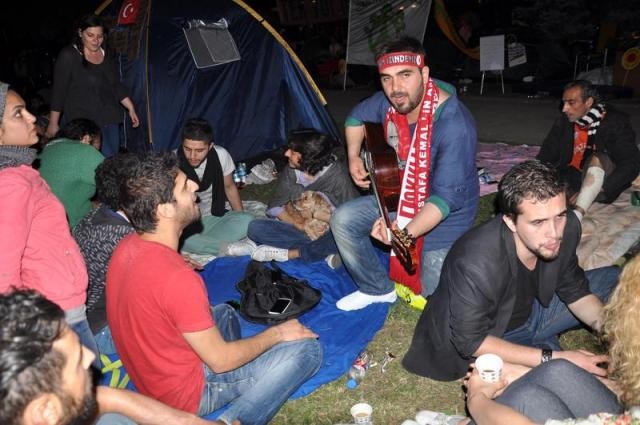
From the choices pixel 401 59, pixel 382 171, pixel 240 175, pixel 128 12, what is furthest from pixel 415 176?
pixel 128 12

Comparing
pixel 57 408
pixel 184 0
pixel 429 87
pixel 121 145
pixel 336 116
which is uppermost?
pixel 184 0

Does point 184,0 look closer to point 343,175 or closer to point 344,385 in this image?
point 343,175

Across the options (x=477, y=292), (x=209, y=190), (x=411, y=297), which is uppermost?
(x=477, y=292)

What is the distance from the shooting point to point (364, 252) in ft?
13.8

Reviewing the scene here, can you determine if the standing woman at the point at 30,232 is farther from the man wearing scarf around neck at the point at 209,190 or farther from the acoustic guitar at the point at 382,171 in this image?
the man wearing scarf around neck at the point at 209,190

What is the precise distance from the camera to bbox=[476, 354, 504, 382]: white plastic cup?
2.41 m

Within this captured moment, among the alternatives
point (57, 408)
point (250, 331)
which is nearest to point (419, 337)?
point (250, 331)

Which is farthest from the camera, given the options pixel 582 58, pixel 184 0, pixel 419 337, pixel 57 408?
pixel 582 58

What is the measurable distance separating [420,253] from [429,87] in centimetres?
120

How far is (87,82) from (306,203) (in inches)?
113

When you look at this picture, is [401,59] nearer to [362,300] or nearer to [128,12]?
[362,300]

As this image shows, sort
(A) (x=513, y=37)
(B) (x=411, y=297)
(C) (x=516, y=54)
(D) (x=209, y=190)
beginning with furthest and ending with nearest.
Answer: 1. (A) (x=513, y=37)
2. (C) (x=516, y=54)
3. (D) (x=209, y=190)
4. (B) (x=411, y=297)

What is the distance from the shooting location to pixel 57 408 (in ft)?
5.19

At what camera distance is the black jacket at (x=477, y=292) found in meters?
2.78
